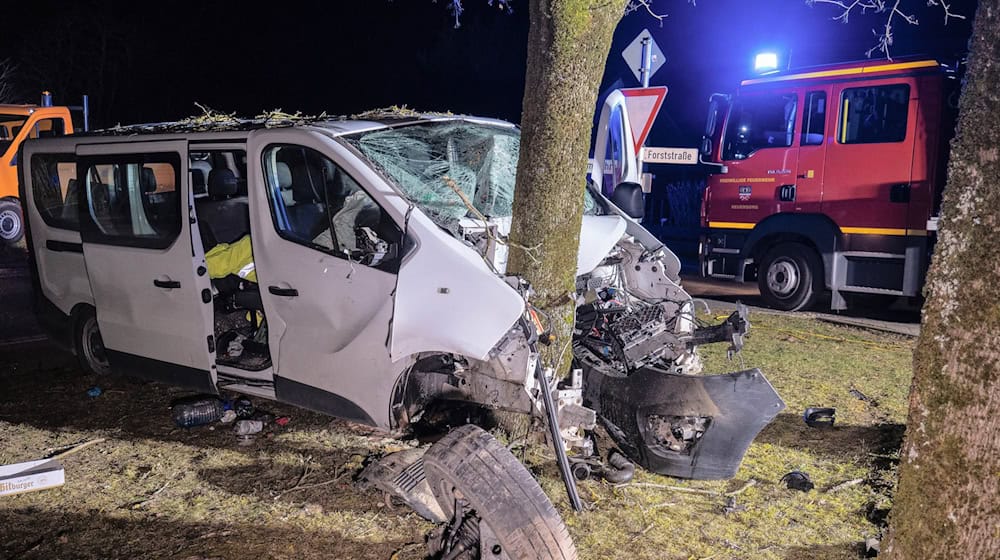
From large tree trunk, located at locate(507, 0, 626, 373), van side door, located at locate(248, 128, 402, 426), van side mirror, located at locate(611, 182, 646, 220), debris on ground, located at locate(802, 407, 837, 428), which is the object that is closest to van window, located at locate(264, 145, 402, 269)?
van side door, located at locate(248, 128, 402, 426)

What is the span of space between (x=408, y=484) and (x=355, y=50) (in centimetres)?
2627

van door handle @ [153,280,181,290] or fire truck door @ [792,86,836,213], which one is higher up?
fire truck door @ [792,86,836,213]

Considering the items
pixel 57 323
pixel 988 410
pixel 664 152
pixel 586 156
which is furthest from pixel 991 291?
pixel 664 152

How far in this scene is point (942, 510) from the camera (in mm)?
2219

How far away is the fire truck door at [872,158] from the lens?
26.6 feet

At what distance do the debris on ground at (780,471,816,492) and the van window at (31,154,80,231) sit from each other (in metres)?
4.98

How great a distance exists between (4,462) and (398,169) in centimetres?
280

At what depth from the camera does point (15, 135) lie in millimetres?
13523

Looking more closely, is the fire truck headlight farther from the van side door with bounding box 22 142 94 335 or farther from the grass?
the van side door with bounding box 22 142 94 335

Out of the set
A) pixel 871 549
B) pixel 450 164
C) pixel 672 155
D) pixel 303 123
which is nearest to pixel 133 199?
pixel 303 123

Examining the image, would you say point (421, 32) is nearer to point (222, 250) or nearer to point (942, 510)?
point (222, 250)

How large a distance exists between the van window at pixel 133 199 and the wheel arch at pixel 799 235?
6992mm

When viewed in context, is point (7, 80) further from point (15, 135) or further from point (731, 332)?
Answer: point (731, 332)

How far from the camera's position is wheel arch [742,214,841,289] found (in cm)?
870
